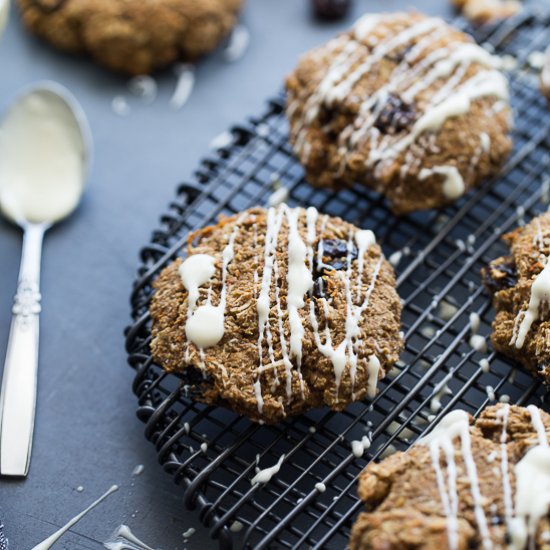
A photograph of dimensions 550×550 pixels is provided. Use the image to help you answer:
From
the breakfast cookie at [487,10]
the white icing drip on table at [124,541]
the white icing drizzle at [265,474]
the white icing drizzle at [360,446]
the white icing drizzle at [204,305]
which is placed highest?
the breakfast cookie at [487,10]

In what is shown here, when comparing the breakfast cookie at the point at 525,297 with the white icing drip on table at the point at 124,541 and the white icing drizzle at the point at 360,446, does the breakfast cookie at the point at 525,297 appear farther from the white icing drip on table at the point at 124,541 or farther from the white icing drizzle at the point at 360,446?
the white icing drip on table at the point at 124,541

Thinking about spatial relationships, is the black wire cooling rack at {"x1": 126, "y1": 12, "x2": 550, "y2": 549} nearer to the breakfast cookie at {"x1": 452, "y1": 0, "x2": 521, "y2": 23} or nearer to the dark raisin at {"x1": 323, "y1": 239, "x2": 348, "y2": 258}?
the dark raisin at {"x1": 323, "y1": 239, "x2": 348, "y2": 258}

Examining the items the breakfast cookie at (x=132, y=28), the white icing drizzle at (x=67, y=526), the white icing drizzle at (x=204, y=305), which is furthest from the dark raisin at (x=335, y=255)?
the breakfast cookie at (x=132, y=28)

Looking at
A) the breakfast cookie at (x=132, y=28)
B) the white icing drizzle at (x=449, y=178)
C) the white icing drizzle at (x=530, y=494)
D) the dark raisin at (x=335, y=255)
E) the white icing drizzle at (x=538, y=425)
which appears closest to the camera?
the white icing drizzle at (x=530, y=494)

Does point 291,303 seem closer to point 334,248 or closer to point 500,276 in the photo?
point 334,248

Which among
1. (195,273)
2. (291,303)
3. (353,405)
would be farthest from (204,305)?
(353,405)

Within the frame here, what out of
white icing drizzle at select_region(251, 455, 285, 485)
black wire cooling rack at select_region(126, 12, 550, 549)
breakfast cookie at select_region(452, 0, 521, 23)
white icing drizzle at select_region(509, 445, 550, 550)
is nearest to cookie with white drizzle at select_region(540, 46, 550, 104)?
black wire cooling rack at select_region(126, 12, 550, 549)
